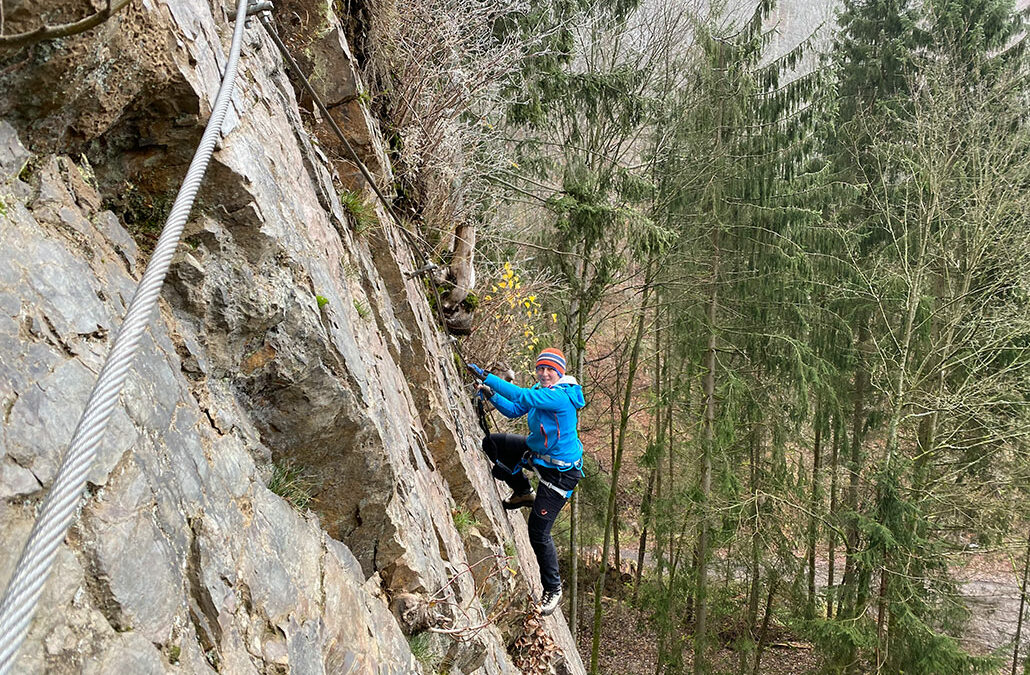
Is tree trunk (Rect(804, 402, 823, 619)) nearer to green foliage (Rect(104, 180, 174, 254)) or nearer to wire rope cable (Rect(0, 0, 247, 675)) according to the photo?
green foliage (Rect(104, 180, 174, 254))

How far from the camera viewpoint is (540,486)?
5852 millimetres

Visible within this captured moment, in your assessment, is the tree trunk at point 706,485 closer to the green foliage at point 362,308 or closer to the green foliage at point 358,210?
the green foliage at point 358,210

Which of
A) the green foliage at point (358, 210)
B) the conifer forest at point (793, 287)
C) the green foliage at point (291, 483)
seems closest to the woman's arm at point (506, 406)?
the green foliage at point (358, 210)

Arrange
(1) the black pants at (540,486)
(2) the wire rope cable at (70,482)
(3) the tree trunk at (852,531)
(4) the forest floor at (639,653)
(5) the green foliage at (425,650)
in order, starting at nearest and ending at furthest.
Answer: (2) the wire rope cable at (70,482) < (5) the green foliage at (425,650) < (1) the black pants at (540,486) < (3) the tree trunk at (852,531) < (4) the forest floor at (639,653)

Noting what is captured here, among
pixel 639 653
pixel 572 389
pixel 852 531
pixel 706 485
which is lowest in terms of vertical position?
pixel 639 653

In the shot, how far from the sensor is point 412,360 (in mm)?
5176

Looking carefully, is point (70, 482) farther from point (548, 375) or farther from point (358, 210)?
point (548, 375)

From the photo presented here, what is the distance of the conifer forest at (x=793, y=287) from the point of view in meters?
11.5

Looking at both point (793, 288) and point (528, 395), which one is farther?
point (793, 288)

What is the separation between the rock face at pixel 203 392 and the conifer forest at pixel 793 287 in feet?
17.8

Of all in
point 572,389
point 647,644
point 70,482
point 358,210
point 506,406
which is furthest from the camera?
point 647,644

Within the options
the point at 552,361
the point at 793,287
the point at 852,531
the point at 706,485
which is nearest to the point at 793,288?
the point at 793,287


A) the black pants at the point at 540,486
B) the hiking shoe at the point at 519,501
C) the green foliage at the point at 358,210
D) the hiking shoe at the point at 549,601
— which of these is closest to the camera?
the green foliage at the point at 358,210

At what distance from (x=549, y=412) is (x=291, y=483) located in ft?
9.46
